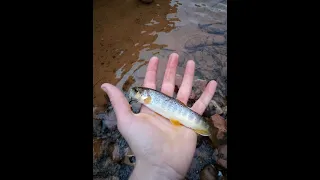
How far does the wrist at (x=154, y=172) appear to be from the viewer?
1.75 metres

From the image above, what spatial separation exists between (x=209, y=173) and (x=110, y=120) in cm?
77

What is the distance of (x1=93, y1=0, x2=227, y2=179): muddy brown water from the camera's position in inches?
79.5

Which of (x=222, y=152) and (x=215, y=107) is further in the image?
(x=215, y=107)

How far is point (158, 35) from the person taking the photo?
2.08 metres

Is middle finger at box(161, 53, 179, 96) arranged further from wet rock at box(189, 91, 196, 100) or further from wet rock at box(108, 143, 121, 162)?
wet rock at box(108, 143, 121, 162)

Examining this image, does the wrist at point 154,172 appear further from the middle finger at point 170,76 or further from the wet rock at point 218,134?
the middle finger at point 170,76

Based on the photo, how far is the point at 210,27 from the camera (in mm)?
2080

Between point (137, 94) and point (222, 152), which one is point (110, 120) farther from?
point (222, 152)

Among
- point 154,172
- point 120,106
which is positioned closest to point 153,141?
point 154,172

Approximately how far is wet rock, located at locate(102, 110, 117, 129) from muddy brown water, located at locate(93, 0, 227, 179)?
70 mm

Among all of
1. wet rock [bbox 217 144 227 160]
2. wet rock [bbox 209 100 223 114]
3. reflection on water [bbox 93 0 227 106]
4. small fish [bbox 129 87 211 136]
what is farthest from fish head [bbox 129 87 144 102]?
wet rock [bbox 217 144 227 160]

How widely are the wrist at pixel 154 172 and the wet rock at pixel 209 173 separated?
0.22 meters

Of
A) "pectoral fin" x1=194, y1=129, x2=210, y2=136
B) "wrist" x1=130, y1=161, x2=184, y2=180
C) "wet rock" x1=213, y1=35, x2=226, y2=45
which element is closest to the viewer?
"wrist" x1=130, y1=161, x2=184, y2=180
